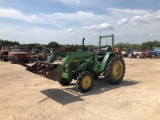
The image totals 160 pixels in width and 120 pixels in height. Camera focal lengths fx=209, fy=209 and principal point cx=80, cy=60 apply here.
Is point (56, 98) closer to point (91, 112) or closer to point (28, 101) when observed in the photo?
point (28, 101)

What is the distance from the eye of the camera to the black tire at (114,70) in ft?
27.0

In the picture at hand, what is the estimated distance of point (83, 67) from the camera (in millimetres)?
7711

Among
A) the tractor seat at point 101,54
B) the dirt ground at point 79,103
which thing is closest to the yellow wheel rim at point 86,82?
the dirt ground at point 79,103

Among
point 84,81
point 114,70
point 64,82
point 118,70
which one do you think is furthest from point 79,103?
point 118,70

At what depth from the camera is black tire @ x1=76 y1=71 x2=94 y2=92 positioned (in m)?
7.04

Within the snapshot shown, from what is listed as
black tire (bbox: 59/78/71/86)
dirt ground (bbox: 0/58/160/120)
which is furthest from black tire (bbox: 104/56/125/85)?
black tire (bbox: 59/78/71/86)

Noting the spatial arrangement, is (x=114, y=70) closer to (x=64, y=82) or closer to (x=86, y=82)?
(x=86, y=82)

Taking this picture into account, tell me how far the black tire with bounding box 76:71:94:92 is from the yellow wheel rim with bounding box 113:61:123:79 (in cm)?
169

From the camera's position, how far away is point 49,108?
5629mm

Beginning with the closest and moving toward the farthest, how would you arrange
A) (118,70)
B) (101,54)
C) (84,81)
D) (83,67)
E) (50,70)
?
(50,70), (84,81), (83,67), (118,70), (101,54)

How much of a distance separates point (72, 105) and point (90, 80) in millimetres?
1731

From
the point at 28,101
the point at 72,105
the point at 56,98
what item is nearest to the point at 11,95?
the point at 28,101

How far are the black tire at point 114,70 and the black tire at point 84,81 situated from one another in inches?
42.7

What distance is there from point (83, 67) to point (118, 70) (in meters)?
1.97
